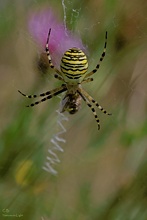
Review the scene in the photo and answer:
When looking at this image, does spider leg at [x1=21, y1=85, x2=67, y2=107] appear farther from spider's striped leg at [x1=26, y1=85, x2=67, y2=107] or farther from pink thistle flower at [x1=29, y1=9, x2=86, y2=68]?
pink thistle flower at [x1=29, y1=9, x2=86, y2=68]

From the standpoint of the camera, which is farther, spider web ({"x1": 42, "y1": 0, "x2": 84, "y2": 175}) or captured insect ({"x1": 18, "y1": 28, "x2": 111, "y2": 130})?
spider web ({"x1": 42, "y1": 0, "x2": 84, "y2": 175})

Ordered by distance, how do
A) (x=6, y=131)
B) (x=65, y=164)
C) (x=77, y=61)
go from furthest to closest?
(x=65, y=164) < (x=6, y=131) < (x=77, y=61)

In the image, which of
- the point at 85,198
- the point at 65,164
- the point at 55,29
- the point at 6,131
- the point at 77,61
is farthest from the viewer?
the point at 65,164

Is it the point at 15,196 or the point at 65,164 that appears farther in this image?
the point at 65,164

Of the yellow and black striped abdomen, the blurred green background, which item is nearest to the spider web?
the blurred green background

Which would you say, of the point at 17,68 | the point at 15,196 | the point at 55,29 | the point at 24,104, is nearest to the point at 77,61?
the point at 55,29

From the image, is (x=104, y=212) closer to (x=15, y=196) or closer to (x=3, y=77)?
(x=15, y=196)

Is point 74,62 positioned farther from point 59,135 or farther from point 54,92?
point 59,135

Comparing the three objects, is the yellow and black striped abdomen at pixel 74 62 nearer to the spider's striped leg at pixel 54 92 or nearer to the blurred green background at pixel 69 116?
the blurred green background at pixel 69 116
